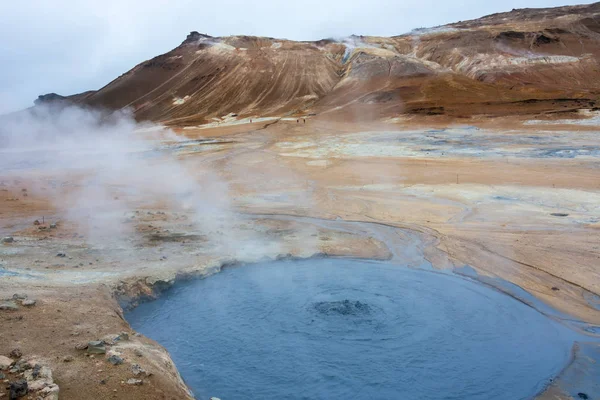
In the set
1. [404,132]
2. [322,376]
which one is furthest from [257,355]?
[404,132]

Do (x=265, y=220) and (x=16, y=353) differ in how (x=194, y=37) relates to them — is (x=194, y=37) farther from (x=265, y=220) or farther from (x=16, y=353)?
(x=16, y=353)

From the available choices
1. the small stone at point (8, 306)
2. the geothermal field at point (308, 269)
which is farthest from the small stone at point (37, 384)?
the small stone at point (8, 306)

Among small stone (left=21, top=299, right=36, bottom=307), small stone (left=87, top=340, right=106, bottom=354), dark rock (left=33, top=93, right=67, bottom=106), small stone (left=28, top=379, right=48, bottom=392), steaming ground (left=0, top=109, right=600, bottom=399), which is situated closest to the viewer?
small stone (left=28, top=379, right=48, bottom=392)

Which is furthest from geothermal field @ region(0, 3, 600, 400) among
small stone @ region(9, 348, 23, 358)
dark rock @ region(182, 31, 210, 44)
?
dark rock @ region(182, 31, 210, 44)

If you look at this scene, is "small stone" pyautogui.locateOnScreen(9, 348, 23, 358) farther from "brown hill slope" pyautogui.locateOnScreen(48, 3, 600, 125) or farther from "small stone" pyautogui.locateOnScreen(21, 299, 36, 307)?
"brown hill slope" pyautogui.locateOnScreen(48, 3, 600, 125)

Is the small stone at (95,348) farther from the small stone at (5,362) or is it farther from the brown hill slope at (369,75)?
the brown hill slope at (369,75)

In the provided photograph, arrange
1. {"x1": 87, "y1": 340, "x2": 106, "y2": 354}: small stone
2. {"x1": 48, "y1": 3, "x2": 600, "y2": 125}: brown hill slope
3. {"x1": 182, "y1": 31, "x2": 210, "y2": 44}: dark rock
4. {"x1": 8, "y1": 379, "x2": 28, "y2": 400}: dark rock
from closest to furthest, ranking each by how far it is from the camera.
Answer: {"x1": 8, "y1": 379, "x2": 28, "y2": 400}: dark rock < {"x1": 87, "y1": 340, "x2": 106, "y2": 354}: small stone < {"x1": 48, "y1": 3, "x2": 600, "y2": 125}: brown hill slope < {"x1": 182, "y1": 31, "x2": 210, "y2": 44}: dark rock

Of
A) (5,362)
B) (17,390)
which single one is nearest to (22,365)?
(5,362)
